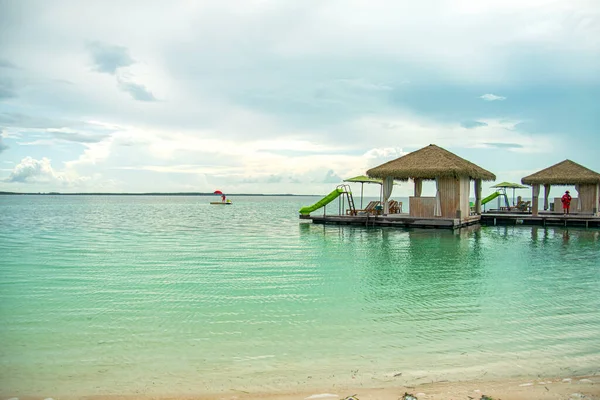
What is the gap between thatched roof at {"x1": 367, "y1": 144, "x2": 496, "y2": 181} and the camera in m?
22.2

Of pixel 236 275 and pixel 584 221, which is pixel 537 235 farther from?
pixel 236 275

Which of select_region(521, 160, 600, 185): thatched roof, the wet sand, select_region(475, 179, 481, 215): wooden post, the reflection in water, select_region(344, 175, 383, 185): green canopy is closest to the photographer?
the wet sand

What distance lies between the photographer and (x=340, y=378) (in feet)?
15.9

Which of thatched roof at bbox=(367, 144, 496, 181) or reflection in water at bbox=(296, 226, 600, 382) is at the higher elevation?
thatched roof at bbox=(367, 144, 496, 181)

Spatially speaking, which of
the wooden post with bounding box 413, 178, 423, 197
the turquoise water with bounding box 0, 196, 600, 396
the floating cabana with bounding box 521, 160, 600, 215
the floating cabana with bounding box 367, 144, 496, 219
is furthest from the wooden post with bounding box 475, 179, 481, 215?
the turquoise water with bounding box 0, 196, 600, 396

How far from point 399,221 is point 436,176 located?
115 inches

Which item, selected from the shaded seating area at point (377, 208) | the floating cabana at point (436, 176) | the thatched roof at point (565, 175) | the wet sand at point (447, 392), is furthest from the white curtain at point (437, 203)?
the wet sand at point (447, 392)

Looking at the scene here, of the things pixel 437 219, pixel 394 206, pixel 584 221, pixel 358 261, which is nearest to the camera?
pixel 358 261

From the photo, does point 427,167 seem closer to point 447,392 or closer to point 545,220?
point 545,220

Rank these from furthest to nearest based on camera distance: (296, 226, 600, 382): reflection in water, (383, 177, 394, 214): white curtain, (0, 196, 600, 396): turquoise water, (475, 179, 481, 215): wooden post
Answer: (475, 179, 481, 215): wooden post < (383, 177, 394, 214): white curtain < (296, 226, 600, 382): reflection in water < (0, 196, 600, 396): turquoise water

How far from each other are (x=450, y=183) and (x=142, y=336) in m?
19.5

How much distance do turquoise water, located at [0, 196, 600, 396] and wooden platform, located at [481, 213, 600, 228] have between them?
40.0 ft

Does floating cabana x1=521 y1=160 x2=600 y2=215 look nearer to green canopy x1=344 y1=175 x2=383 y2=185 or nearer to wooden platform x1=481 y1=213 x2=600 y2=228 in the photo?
wooden platform x1=481 y1=213 x2=600 y2=228

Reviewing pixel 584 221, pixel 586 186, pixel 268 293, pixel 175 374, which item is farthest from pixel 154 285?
pixel 586 186
